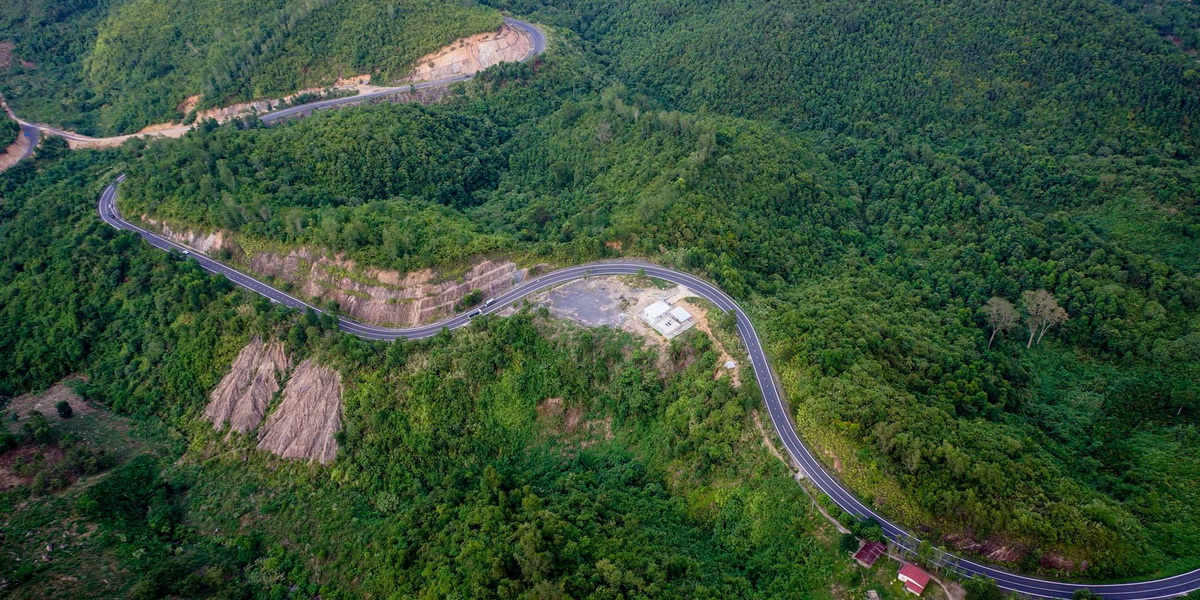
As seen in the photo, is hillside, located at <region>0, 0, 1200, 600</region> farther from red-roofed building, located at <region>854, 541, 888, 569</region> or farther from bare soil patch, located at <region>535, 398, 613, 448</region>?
red-roofed building, located at <region>854, 541, 888, 569</region>

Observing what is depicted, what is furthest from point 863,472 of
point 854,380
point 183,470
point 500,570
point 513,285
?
point 183,470

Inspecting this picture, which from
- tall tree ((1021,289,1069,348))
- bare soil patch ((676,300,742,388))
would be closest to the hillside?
tall tree ((1021,289,1069,348))

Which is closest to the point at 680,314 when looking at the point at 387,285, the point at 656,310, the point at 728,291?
the point at 656,310

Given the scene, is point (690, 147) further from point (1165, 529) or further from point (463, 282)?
point (1165, 529)

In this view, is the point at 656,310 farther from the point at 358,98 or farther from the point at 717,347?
the point at 358,98

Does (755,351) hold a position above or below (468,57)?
below

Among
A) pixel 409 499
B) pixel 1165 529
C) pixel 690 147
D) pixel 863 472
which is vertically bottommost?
pixel 409 499

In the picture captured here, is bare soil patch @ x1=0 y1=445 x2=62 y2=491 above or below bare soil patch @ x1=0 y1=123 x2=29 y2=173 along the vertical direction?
below
